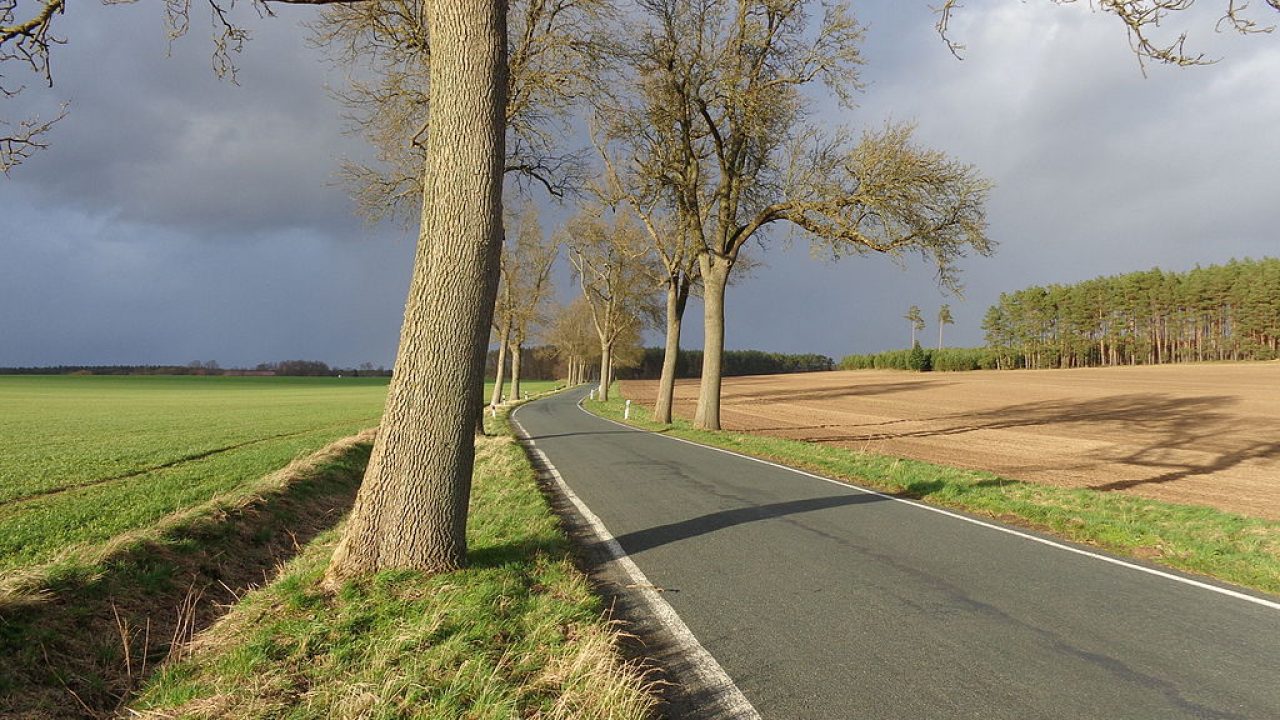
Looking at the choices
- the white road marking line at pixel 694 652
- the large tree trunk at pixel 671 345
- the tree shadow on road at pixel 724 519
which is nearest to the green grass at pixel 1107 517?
the tree shadow on road at pixel 724 519

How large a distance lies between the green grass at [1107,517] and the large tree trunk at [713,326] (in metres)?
6.17

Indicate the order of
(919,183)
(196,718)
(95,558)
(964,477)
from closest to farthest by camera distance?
1. (196,718)
2. (95,558)
3. (964,477)
4. (919,183)

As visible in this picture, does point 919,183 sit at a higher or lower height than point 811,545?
higher

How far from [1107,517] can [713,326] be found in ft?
38.2

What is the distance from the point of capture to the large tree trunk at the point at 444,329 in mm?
4605

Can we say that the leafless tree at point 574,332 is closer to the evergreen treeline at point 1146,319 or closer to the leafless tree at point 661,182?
the leafless tree at point 661,182

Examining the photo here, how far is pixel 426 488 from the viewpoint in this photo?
4594mm

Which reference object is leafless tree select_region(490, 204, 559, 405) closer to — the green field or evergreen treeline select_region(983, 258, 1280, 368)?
the green field

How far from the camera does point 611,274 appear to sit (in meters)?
34.6

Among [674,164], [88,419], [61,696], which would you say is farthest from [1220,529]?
[88,419]

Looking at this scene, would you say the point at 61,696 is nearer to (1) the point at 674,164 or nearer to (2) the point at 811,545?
(2) the point at 811,545

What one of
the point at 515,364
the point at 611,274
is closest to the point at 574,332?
the point at 515,364

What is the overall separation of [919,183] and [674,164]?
7341 millimetres

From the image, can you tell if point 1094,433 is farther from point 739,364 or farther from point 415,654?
point 739,364
